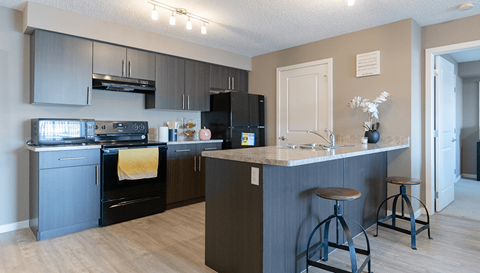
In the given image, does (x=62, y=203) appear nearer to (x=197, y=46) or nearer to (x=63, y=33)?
(x=63, y=33)

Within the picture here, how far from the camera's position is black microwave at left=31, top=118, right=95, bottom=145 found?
113 inches

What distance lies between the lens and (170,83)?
406 cm

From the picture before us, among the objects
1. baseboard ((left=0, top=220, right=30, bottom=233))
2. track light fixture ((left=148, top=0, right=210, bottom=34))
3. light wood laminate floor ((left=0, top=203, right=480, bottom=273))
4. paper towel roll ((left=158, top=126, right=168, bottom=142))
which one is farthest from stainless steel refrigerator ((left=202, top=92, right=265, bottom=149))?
baseboard ((left=0, top=220, right=30, bottom=233))

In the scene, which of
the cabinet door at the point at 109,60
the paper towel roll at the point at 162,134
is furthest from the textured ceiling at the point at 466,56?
the cabinet door at the point at 109,60

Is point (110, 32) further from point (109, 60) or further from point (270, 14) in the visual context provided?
point (270, 14)

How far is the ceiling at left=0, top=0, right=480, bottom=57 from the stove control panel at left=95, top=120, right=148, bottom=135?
1227 millimetres

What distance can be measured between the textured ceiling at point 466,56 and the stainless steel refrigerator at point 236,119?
3.31 metres

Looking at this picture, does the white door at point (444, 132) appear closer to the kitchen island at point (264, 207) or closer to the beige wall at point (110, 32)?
the kitchen island at point (264, 207)

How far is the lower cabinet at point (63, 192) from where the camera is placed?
2.78 m

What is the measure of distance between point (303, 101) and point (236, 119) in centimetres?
108

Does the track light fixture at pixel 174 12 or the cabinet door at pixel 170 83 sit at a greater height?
the track light fixture at pixel 174 12

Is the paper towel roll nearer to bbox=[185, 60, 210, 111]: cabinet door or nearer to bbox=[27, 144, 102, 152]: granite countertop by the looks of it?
bbox=[185, 60, 210, 111]: cabinet door

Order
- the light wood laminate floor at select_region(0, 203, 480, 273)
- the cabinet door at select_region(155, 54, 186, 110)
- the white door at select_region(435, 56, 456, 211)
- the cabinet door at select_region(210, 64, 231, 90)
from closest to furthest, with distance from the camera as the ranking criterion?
the light wood laminate floor at select_region(0, 203, 480, 273), the white door at select_region(435, 56, 456, 211), the cabinet door at select_region(155, 54, 186, 110), the cabinet door at select_region(210, 64, 231, 90)

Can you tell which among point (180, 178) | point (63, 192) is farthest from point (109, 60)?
point (180, 178)
